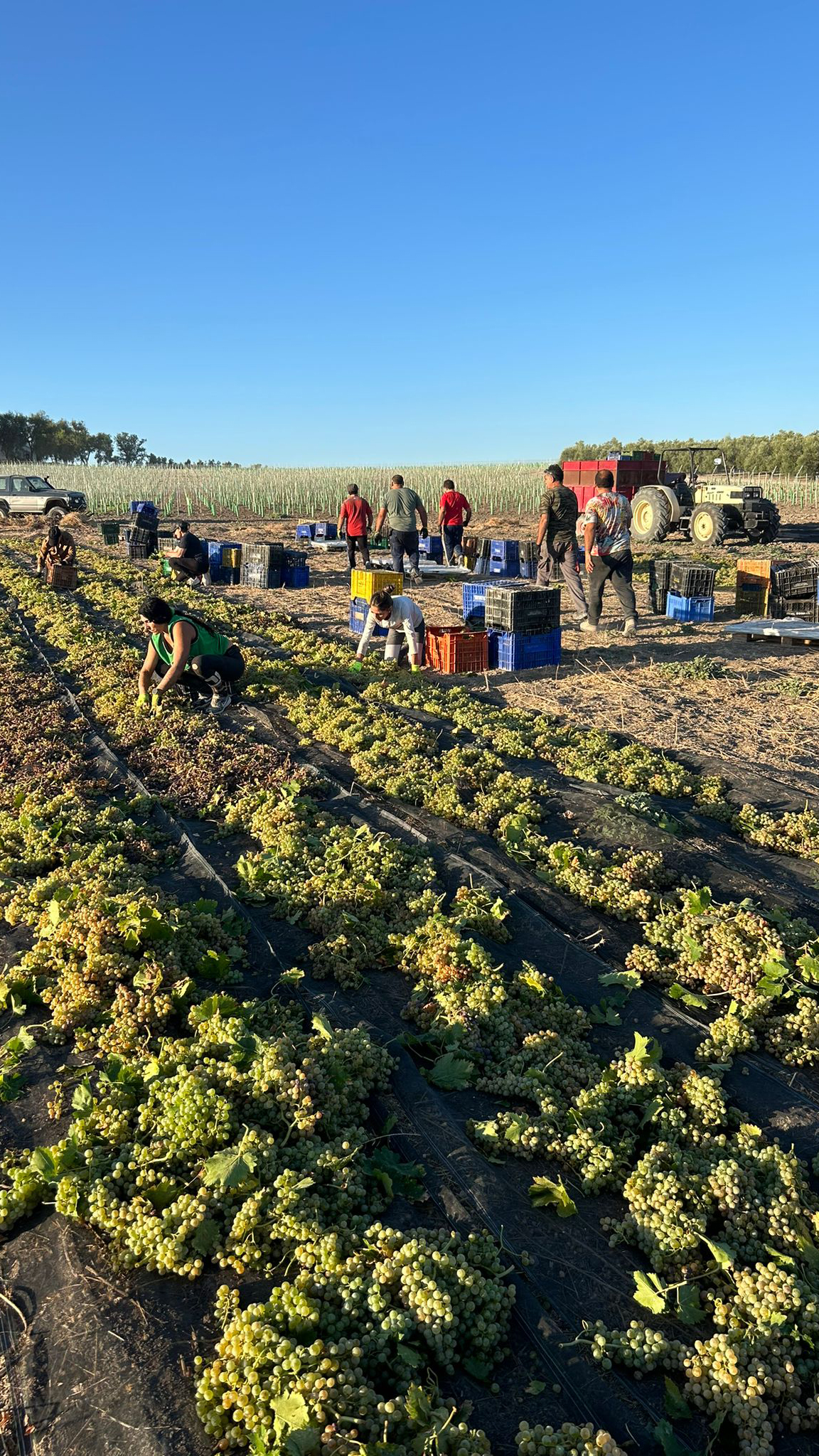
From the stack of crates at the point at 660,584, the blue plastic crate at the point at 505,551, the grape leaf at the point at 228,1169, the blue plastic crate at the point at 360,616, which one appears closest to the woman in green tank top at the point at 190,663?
the blue plastic crate at the point at 360,616

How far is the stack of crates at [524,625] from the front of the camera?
1057 cm

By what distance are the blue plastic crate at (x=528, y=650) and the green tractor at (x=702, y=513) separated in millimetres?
10104

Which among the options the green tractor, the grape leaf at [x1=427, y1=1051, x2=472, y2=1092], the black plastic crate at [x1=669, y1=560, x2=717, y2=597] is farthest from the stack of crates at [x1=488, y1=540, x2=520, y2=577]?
the grape leaf at [x1=427, y1=1051, x2=472, y2=1092]

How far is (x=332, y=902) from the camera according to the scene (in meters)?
5.12

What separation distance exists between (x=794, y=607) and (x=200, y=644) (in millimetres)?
8835

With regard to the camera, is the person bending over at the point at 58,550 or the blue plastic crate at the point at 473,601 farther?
the person bending over at the point at 58,550

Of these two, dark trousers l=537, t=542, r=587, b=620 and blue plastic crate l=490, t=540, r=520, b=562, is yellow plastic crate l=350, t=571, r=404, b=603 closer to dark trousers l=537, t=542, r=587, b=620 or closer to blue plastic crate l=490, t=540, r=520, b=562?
dark trousers l=537, t=542, r=587, b=620

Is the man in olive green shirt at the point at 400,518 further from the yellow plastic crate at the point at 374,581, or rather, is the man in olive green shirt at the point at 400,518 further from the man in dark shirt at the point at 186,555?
the man in dark shirt at the point at 186,555

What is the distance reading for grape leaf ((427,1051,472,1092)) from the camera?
12.4 feet

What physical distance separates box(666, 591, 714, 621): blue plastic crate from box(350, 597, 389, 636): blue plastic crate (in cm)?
457

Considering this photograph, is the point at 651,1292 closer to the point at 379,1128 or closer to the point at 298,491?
the point at 379,1128

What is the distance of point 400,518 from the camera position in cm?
1435

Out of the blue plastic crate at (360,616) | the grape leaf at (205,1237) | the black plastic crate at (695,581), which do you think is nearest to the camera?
the grape leaf at (205,1237)

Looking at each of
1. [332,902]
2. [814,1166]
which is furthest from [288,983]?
[814,1166]
